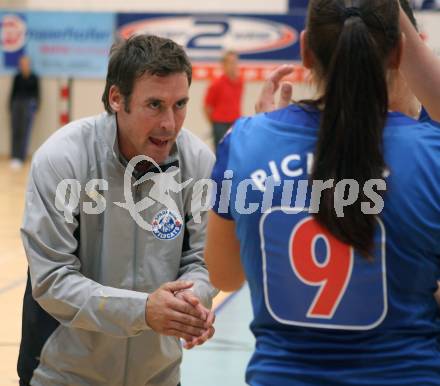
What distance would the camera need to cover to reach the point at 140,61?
2.59m

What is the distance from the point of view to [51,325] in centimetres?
259

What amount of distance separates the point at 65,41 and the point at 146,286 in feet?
47.5

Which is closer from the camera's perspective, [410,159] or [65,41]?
[410,159]

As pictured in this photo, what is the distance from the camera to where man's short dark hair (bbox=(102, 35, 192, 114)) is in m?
2.58

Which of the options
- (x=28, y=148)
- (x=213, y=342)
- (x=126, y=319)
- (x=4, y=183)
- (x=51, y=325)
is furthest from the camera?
(x=28, y=148)

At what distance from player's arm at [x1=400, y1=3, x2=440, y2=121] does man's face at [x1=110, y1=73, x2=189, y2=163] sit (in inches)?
32.8

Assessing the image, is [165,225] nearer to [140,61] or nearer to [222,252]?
[140,61]

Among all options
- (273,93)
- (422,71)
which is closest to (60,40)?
(273,93)

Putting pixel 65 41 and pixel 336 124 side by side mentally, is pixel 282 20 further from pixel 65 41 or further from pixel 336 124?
pixel 336 124

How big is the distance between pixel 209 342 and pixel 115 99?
3.25 metres

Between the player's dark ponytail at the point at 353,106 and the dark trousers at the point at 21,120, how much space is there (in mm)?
15037

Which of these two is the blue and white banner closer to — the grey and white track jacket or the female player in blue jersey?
the grey and white track jacket

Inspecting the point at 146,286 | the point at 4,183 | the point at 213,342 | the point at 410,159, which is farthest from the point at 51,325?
the point at 4,183

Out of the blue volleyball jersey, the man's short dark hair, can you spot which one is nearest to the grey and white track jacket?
the man's short dark hair
